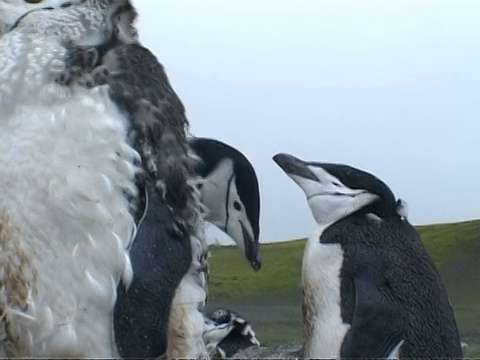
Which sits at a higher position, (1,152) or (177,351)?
(1,152)

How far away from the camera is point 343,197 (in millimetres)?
2232

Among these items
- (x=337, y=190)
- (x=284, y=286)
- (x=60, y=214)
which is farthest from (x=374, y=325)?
(x=284, y=286)

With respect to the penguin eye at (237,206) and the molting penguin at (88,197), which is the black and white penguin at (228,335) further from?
the molting penguin at (88,197)

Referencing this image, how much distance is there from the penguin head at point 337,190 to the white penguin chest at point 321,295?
85 mm

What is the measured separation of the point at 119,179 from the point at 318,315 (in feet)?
2.74

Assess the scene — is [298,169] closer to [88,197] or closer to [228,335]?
[228,335]

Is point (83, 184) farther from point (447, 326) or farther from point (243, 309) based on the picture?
point (243, 309)

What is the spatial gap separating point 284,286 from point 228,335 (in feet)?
6.49

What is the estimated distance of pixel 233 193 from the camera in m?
2.31

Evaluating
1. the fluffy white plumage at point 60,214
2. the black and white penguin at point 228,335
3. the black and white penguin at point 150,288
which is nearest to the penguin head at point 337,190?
the black and white penguin at point 228,335

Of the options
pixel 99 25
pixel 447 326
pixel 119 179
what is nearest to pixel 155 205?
pixel 119 179

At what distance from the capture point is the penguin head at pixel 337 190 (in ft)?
7.23

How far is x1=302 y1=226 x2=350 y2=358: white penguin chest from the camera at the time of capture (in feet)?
7.21

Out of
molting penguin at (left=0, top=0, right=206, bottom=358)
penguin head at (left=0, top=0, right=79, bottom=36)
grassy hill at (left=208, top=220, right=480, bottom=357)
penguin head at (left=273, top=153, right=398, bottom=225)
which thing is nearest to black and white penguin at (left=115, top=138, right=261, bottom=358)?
molting penguin at (left=0, top=0, right=206, bottom=358)
